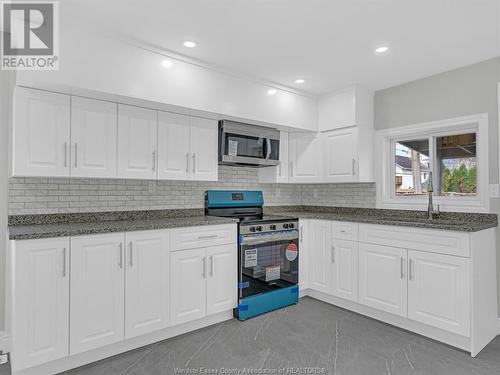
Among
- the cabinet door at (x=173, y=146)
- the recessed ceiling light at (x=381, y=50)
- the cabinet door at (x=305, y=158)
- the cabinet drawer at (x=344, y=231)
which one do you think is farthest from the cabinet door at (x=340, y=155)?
the cabinet door at (x=173, y=146)

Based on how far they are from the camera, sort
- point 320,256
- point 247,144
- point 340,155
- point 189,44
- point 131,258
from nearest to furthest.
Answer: point 131,258
point 189,44
point 247,144
point 320,256
point 340,155

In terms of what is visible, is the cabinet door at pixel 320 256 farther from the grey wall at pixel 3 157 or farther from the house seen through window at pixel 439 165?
the grey wall at pixel 3 157

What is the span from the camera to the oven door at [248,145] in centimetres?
336

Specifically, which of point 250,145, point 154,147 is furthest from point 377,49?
point 154,147

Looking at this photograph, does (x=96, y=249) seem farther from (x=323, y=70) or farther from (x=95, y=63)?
(x=323, y=70)

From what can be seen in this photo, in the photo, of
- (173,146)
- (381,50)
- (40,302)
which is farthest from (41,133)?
(381,50)

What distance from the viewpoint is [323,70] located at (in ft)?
10.5

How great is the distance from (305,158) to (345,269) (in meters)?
1.47

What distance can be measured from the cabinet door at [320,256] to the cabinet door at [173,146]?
1622 millimetres

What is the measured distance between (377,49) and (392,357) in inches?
98.5

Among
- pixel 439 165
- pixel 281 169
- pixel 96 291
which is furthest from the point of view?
pixel 281 169

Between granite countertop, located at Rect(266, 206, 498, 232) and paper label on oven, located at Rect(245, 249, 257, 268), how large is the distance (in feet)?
2.53

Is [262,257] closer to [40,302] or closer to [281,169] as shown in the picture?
[281,169]

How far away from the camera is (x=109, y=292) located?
238 cm
